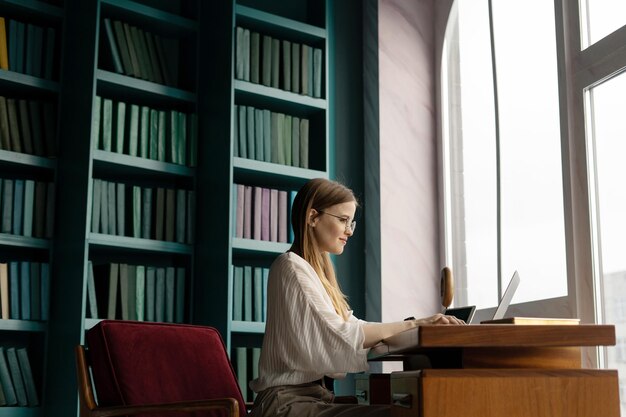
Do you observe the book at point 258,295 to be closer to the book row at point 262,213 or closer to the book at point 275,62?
the book row at point 262,213

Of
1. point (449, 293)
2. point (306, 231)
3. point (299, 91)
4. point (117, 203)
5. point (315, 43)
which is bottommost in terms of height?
point (449, 293)

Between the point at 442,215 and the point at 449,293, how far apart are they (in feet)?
6.63

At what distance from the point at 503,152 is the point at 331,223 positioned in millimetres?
1474

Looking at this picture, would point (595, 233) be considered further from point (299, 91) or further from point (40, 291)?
point (40, 291)

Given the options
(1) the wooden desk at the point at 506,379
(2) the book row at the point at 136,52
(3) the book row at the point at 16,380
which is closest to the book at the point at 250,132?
(2) the book row at the point at 136,52

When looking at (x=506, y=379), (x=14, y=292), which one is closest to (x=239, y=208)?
(x=14, y=292)

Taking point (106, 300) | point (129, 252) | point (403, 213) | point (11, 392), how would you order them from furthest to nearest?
point (403, 213) → point (129, 252) → point (106, 300) → point (11, 392)

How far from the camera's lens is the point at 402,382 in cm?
166

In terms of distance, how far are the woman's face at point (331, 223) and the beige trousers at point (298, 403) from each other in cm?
47

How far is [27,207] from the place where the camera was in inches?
130

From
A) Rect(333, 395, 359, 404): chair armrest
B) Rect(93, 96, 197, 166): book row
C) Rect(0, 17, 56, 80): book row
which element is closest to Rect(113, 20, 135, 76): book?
Rect(93, 96, 197, 166): book row

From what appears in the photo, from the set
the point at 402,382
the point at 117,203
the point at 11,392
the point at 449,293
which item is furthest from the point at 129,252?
the point at 402,382

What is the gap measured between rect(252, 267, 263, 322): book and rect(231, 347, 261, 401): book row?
0.16m

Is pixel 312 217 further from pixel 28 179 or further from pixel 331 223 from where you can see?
pixel 28 179
